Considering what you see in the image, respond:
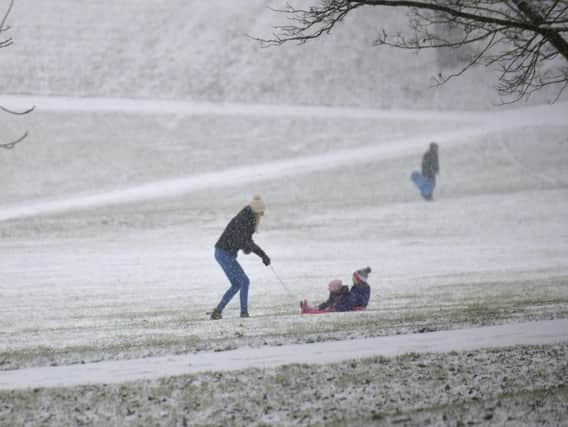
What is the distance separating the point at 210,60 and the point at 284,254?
112ft

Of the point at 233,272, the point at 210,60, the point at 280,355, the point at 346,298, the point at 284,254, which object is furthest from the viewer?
the point at 210,60

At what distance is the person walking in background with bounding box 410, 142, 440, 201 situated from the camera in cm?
3472

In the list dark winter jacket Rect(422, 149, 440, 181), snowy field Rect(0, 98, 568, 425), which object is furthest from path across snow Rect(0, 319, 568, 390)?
dark winter jacket Rect(422, 149, 440, 181)

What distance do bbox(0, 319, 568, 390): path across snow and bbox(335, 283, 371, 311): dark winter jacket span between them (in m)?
3.66

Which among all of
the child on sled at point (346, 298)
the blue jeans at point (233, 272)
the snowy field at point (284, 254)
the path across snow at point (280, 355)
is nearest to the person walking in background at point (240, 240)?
the blue jeans at point (233, 272)

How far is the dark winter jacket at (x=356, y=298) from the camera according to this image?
1489 cm

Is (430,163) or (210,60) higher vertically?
(210,60)

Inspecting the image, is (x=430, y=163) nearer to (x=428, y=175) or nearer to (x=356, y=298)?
(x=428, y=175)

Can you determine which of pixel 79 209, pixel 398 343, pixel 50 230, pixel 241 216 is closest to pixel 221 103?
pixel 79 209

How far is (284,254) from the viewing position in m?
26.6

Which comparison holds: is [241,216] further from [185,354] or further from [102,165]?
[102,165]

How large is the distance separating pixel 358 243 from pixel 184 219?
6.81 m

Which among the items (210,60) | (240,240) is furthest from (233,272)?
(210,60)

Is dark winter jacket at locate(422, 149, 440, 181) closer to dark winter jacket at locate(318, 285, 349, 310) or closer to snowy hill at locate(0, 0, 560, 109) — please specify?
dark winter jacket at locate(318, 285, 349, 310)
